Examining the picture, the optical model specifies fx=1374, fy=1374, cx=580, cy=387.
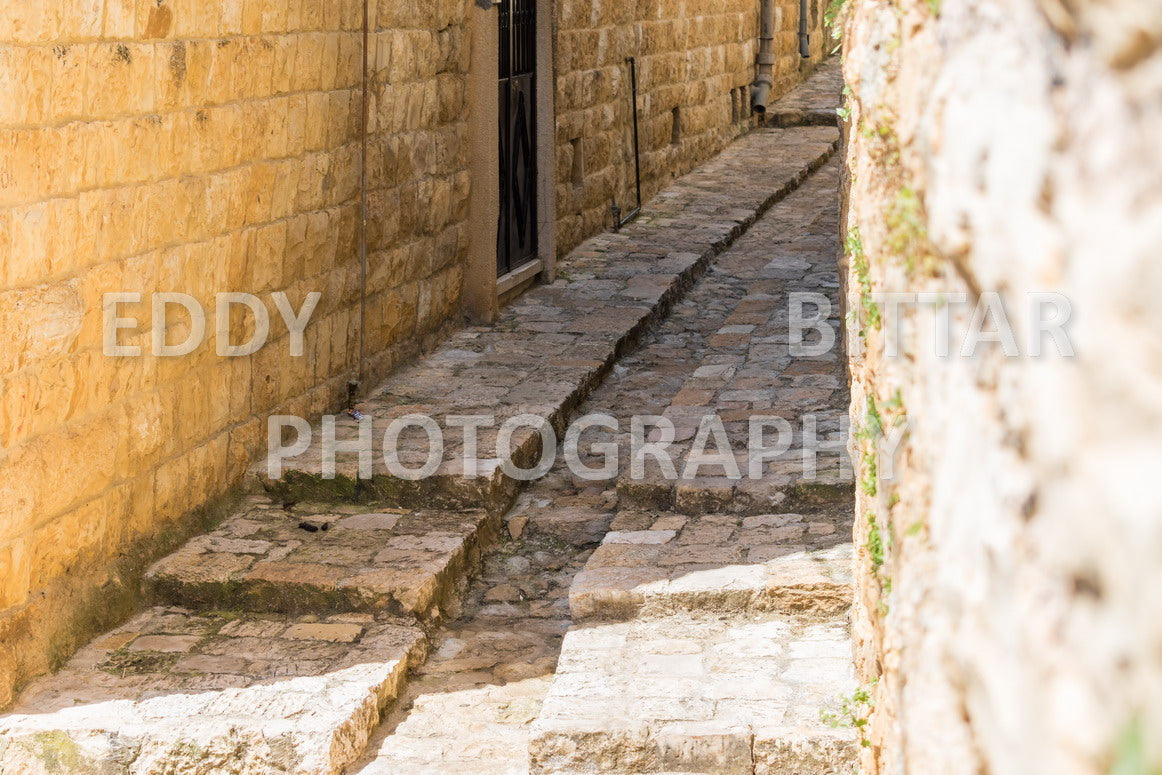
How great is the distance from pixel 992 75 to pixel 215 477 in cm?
466

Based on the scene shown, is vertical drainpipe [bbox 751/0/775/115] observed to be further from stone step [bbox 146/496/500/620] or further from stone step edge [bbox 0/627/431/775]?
stone step edge [bbox 0/627/431/775]

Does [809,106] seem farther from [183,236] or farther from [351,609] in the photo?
[351,609]

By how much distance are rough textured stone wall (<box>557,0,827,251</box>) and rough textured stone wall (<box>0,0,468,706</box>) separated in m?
3.01

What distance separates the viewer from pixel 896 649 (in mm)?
2271

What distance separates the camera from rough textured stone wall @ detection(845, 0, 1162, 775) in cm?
101

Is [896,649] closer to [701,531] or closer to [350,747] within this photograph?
[350,747]

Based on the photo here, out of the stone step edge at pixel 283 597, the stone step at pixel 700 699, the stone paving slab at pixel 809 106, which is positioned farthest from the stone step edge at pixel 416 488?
the stone paving slab at pixel 809 106

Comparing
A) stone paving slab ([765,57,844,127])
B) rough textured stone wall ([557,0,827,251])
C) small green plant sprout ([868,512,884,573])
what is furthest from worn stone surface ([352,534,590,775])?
stone paving slab ([765,57,844,127])

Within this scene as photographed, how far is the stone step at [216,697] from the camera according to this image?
13.4ft

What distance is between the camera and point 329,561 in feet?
17.1

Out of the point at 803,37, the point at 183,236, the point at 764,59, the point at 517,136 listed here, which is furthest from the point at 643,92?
the point at 803,37

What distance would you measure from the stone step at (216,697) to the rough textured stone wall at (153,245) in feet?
0.57

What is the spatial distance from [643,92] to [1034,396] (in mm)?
11049

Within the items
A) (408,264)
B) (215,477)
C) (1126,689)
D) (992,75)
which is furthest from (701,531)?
(1126,689)
